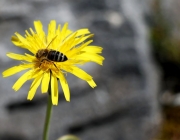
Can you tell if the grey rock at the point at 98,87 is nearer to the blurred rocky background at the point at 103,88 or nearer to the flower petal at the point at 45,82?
the blurred rocky background at the point at 103,88

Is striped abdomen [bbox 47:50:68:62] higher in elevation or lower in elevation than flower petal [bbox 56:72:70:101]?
higher

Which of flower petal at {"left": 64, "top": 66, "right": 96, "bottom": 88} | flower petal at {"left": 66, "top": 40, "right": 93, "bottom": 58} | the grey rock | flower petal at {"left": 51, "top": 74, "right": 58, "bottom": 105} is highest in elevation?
the grey rock

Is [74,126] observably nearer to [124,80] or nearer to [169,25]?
[124,80]

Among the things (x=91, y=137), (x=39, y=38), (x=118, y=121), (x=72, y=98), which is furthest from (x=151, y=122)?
(x=39, y=38)

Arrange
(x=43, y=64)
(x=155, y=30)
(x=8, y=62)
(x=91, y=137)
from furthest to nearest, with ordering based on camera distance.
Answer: (x=155, y=30) < (x=91, y=137) < (x=8, y=62) < (x=43, y=64)

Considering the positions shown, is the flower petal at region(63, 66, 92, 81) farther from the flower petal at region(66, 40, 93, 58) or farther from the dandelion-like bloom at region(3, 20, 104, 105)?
the flower petal at region(66, 40, 93, 58)

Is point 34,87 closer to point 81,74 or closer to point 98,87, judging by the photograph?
point 81,74

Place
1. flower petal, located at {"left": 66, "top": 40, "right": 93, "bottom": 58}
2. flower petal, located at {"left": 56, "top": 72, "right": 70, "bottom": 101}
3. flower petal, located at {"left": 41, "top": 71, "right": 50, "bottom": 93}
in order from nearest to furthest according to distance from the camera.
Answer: flower petal, located at {"left": 41, "top": 71, "right": 50, "bottom": 93} < flower petal, located at {"left": 56, "top": 72, "right": 70, "bottom": 101} < flower petal, located at {"left": 66, "top": 40, "right": 93, "bottom": 58}

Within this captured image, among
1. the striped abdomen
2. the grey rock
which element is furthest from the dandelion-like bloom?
the grey rock
